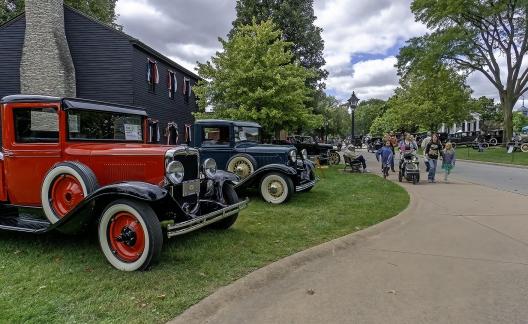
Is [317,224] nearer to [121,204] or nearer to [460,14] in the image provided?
[121,204]

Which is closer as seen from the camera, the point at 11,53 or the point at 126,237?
the point at 126,237

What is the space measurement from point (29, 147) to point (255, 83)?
12372 millimetres

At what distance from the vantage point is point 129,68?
63.8 ft

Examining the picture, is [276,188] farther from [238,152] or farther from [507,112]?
[507,112]

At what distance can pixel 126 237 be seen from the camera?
4781 mm

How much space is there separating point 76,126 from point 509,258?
6151mm

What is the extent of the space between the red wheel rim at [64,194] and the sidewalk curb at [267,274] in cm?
258

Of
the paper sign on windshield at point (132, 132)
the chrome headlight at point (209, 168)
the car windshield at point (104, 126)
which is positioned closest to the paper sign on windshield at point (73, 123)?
the car windshield at point (104, 126)

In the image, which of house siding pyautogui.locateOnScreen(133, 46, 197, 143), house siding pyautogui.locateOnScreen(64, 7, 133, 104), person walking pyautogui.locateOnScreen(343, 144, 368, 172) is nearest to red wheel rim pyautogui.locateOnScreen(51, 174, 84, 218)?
person walking pyautogui.locateOnScreen(343, 144, 368, 172)

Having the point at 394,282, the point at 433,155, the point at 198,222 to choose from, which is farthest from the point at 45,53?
the point at 394,282

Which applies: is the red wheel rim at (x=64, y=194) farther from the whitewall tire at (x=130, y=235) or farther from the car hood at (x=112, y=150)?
the whitewall tire at (x=130, y=235)

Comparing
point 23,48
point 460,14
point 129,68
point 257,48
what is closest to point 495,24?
point 460,14

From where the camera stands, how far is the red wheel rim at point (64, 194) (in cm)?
538

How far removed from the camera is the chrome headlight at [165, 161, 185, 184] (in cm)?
521
